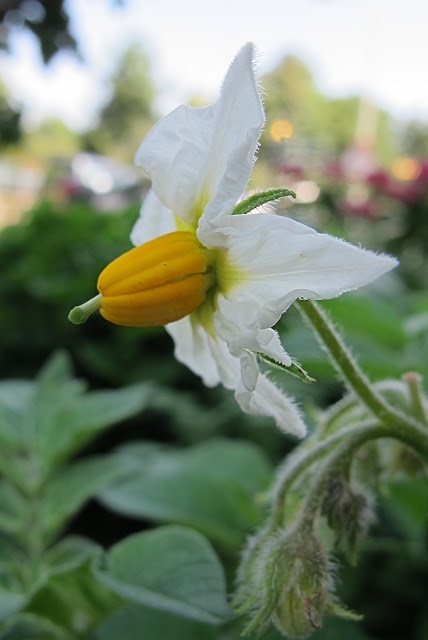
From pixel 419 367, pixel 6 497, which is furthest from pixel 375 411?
pixel 6 497

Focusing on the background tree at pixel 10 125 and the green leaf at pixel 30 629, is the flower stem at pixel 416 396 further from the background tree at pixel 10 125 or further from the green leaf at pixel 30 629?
the background tree at pixel 10 125

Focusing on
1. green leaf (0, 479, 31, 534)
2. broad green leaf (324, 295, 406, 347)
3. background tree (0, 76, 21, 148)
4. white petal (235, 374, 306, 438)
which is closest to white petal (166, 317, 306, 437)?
white petal (235, 374, 306, 438)

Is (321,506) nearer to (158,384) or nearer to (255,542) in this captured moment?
(255,542)

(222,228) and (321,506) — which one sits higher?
(222,228)

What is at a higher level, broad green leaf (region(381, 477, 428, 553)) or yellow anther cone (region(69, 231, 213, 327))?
yellow anther cone (region(69, 231, 213, 327))

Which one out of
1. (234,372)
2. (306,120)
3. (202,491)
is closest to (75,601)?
(202,491)

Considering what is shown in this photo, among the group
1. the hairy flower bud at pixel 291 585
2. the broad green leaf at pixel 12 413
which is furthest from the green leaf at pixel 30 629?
the broad green leaf at pixel 12 413

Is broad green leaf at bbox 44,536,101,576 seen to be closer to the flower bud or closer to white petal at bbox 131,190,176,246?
the flower bud
